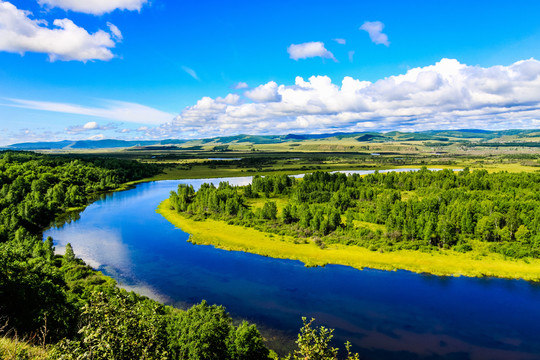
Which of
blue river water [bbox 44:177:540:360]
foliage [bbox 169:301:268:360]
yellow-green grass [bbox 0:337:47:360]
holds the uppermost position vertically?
yellow-green grass [bbox 0:337:47:360]

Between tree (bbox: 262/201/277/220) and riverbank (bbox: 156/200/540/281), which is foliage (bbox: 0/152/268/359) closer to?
riverbank (bbox: 156/200/540/281)

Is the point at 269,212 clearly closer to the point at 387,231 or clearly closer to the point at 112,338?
the point at 387,231

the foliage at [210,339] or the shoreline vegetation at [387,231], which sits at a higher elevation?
the foliage at [210,339]

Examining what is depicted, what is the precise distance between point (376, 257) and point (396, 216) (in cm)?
1624

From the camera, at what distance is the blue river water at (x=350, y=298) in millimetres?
39031

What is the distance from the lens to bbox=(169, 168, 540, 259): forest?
6806 centimetres

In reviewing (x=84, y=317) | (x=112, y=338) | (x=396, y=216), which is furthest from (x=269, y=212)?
(x=112, y=338)

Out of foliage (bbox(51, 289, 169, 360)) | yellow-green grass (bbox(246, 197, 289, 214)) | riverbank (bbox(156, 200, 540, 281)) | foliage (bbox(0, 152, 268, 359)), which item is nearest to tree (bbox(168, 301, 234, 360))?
foliage (bbox(0, 152, 268, 359))

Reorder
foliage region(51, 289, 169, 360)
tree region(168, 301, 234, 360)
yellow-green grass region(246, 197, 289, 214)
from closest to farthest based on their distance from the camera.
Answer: foliage region(51, 289, 169, 360), tree region(168, 301, 234, 360), yellow-green grass region(246, 197, 289, 214)

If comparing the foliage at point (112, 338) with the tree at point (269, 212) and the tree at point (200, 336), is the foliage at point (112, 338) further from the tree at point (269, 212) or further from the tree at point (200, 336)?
the tree at point (269, 212)

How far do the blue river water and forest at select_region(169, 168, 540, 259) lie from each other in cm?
1380

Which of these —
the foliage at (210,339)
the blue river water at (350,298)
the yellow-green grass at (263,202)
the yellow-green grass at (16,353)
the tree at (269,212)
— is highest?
the yellow-green grass at (16,353)

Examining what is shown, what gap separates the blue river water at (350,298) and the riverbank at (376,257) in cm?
201

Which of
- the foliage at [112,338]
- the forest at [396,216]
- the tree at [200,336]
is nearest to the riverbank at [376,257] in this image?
the forest at [396,216]
